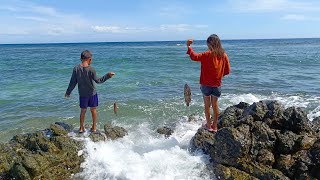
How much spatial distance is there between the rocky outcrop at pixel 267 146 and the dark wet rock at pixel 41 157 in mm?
2571

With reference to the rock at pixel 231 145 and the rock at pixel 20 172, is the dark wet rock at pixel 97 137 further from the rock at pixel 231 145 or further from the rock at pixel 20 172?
the rock at pixel 231 145

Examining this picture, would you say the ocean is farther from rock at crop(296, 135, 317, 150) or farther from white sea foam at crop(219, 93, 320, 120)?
rock at crop(296, 135, 317, 150)

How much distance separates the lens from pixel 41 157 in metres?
6.94

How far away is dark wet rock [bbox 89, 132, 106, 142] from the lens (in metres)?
8.29

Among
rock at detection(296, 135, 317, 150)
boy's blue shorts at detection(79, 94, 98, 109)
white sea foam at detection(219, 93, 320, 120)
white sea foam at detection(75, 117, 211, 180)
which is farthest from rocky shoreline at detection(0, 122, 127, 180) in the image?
white sea foam at detection(219, 93, 320, 120)

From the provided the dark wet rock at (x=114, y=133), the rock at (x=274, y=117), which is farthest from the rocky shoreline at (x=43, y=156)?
the rock at (x=274, y=117)

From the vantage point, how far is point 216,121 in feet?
26.5

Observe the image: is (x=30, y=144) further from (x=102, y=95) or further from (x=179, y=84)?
(x=179, y=84)

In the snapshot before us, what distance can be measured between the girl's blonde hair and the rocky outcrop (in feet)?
4.49

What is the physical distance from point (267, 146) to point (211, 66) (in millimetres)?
2025

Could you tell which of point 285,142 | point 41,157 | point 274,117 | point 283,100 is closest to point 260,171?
point 285,142

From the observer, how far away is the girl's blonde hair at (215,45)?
292 inches

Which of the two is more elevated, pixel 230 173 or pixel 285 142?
pixel 285 142

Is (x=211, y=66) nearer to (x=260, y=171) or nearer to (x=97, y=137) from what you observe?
(x=260, y=171)
